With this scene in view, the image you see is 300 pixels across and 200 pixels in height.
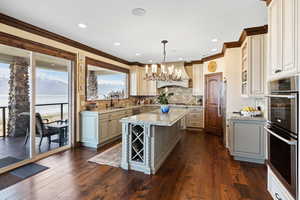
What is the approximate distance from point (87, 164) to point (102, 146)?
1.09 m

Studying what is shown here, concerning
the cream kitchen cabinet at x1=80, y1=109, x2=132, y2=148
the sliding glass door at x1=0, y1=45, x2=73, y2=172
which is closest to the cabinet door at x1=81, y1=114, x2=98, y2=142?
the cream kitchen cabinet at x1=80, y1=109, x2=132, y2=148

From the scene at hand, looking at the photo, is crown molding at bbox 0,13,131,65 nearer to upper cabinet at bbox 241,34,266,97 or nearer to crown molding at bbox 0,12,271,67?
crown molding at bbox 0,12,271,67

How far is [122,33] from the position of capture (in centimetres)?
338

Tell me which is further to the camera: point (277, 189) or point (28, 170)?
point (28, 170)

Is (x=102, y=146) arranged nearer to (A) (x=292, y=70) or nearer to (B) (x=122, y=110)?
(B) (x=122, y=110)

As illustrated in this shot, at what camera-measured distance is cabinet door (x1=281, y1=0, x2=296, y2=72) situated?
1.51 m

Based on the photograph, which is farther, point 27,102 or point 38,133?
point 38,133

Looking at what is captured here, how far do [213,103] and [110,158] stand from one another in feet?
12.5

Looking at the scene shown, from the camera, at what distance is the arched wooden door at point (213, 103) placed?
17.1ft

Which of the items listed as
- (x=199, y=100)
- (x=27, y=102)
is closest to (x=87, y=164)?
(x=27, y=102)

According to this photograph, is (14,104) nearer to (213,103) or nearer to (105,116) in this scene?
(105,116)

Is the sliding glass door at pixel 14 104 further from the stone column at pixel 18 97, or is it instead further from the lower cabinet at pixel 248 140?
the lower cabinet at pixel 248 140

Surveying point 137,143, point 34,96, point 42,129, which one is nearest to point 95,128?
point 42,129

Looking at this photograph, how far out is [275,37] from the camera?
188 centimetres
